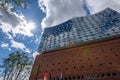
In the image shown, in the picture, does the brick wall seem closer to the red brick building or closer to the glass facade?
the red brick building

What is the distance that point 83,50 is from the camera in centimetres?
3497

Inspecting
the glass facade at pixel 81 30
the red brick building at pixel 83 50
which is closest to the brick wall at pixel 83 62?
the red brick building at pixel 83 50

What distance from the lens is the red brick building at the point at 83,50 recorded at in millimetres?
30109

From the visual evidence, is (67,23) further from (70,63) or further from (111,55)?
(111,55)

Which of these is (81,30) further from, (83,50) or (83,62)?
(83,62)

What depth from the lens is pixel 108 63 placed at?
29516 mm

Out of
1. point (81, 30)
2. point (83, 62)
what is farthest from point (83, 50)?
point (81, 30)

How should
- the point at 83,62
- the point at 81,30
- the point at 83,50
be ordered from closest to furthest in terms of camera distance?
the point at 83,62 → the point at 83,50 → the point at 81,30

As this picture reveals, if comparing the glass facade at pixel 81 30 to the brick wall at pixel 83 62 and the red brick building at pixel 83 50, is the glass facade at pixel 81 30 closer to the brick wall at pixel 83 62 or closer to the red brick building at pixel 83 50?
the red brick building at pixel 83 50

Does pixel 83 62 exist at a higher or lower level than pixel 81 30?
lower

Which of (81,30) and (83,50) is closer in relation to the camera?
(83,50)

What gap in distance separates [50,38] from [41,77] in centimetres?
1238

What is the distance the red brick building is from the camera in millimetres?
30109

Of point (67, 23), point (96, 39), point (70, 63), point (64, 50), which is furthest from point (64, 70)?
point (67, 23)
